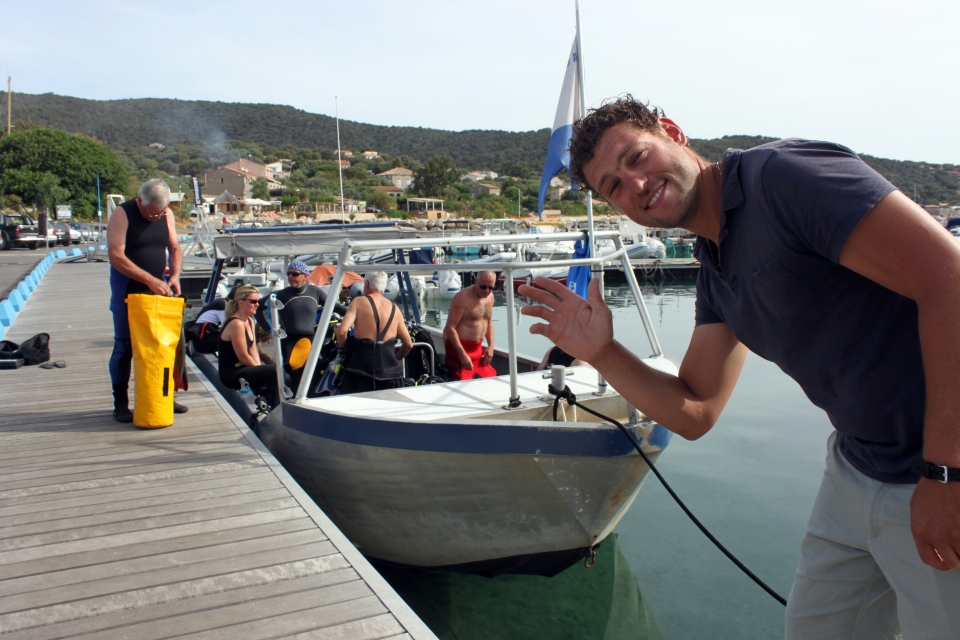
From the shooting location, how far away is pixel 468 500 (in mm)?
4082

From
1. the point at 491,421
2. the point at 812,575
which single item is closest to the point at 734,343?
the point at 812,575

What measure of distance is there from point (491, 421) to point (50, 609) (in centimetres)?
216

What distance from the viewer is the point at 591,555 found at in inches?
176

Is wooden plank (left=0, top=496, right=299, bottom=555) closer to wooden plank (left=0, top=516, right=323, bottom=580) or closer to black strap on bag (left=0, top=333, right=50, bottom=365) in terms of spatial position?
wooden plank (left=0, top=516, right=323, bottom=580)

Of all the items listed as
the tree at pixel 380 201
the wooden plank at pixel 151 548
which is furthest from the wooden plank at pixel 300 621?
the tree at pixel 380 201

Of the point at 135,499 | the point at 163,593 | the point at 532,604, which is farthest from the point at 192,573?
the point at 532,604

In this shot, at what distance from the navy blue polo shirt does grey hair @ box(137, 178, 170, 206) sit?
450 cm

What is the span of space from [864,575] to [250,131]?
160m

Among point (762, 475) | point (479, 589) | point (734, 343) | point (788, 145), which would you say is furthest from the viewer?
point (762, 475)

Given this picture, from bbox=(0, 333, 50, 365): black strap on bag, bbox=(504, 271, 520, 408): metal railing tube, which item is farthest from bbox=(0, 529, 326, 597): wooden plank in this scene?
bbox=(0, 333, 50, 365): black strap on bag

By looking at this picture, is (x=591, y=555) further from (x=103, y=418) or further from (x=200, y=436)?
(x=103, y=418)

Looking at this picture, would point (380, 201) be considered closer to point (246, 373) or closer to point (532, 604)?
point (246, 373)

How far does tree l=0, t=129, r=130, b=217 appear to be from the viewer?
2312 inches

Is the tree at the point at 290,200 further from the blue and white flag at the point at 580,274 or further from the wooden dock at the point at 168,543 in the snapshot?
the blue and white flag at the point at 580,274
